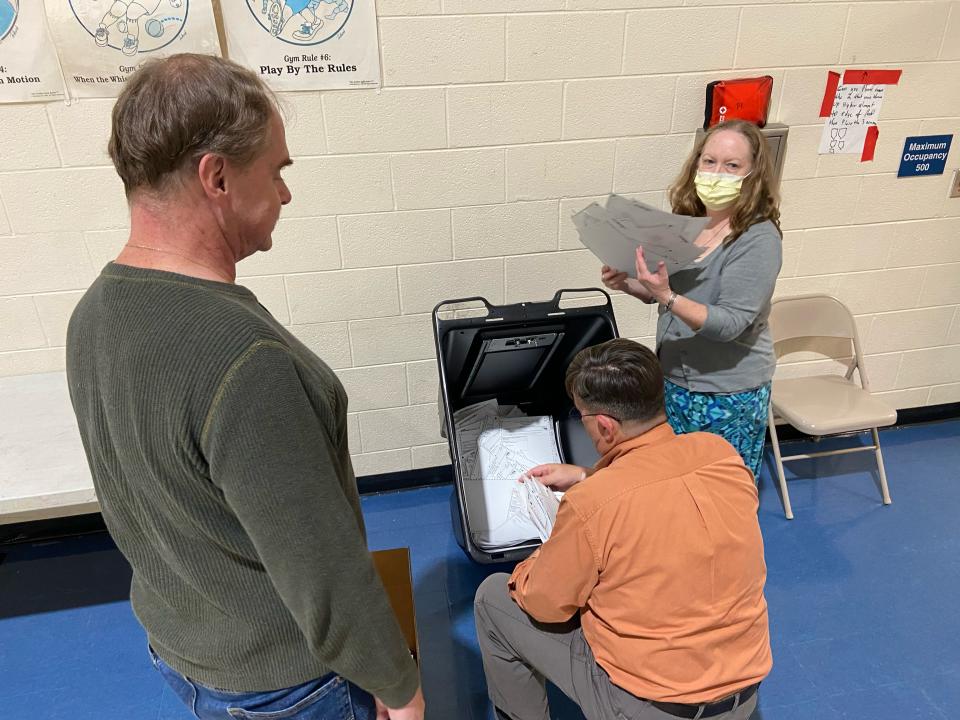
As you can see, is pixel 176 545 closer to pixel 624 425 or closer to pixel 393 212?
pixel 624 425

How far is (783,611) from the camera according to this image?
79.0 inches

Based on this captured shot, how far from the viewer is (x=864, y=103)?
2232mm

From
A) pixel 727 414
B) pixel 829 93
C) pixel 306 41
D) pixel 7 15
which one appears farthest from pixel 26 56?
pixel 829 93

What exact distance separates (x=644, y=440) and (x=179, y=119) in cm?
95

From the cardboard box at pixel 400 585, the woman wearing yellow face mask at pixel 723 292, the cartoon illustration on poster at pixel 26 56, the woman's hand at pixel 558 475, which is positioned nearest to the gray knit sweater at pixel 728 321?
the woman wearing yellow face mask at pixel 723 292

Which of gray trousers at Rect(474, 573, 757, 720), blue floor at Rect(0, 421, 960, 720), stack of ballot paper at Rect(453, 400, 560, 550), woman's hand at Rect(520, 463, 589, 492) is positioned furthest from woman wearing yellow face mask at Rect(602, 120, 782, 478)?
gray trousers at Rect(474, 573, 757, 720)

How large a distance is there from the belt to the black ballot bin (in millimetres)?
665

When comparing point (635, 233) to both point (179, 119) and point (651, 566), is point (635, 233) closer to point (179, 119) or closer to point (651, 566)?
point (651, 566)

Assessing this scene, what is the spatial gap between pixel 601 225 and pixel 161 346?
1.19 metres

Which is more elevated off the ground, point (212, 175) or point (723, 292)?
point (212, 175)

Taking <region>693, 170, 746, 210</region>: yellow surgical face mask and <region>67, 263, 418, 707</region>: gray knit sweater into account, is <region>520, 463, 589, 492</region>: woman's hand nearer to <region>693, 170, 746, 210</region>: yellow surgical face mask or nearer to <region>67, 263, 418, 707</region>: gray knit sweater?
<region>693, 170, 746, 210</region>: yellow surgical face mask

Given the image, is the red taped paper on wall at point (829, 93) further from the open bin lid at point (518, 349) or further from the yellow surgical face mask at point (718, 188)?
the open bin lid at point (518, 349)

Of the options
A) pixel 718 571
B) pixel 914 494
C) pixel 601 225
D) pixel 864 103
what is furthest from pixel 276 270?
pixel 914 494

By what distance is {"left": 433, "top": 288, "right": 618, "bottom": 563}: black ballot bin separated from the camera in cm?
189
